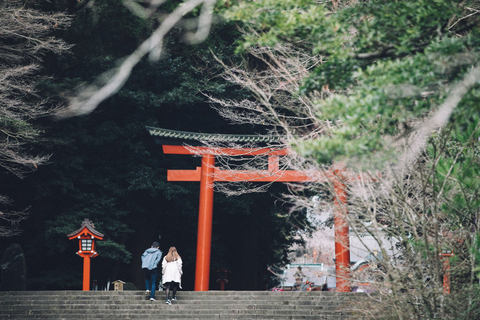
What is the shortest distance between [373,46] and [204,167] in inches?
320

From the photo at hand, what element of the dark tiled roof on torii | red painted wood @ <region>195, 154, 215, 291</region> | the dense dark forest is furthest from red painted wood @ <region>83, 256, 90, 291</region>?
the dark tiled roof on torii

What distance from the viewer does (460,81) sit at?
4.27m

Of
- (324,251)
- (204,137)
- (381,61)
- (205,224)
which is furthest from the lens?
(205,224)

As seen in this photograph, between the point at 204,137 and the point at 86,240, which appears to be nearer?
the point at 86,240

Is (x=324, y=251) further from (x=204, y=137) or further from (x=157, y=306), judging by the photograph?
(x=204, y=137)

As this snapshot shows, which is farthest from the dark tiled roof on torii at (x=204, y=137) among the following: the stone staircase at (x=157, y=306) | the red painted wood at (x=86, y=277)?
the stone staircase at (x=157, y=306)

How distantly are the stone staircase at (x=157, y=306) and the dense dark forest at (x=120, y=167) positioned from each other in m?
3.56

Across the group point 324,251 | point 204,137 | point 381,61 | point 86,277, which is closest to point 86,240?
point 86,277

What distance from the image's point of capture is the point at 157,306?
32.4 ft

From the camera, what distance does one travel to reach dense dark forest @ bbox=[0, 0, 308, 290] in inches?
549

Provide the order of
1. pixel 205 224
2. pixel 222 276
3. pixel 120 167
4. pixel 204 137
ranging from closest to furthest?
pixel 204 137, pixel 205 224, pixel 120 167, pixel 222 276

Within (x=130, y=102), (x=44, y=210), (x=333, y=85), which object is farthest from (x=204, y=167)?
(x=333, y=85)

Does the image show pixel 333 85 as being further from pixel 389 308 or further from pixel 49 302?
pixel 49 302

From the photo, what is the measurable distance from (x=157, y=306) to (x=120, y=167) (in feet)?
21.4
